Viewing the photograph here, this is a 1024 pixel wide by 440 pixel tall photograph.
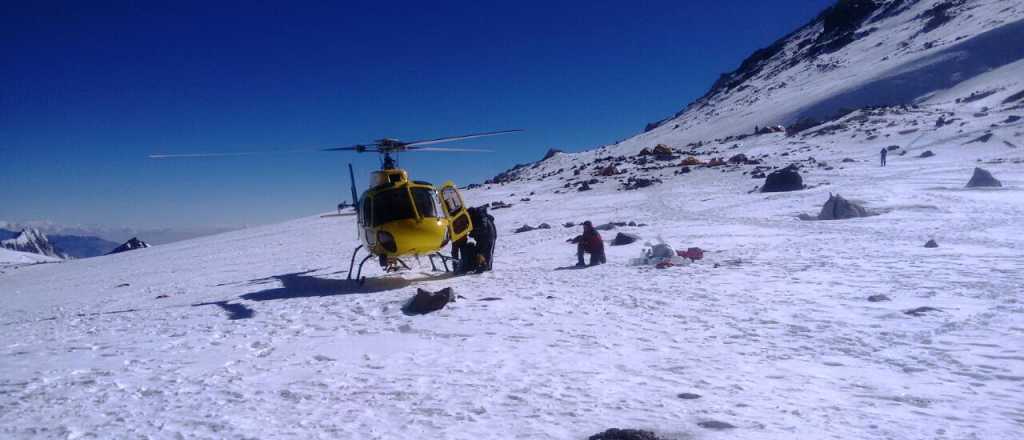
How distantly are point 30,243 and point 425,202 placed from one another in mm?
97749

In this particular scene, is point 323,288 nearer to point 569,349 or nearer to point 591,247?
point 591,247

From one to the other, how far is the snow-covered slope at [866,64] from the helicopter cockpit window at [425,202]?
194ft

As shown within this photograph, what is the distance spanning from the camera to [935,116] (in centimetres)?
4834

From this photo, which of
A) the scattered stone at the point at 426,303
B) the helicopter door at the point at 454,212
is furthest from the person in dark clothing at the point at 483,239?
the scattered stone at the point at 426,303

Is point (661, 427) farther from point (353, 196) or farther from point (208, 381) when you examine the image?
point (353, 196)

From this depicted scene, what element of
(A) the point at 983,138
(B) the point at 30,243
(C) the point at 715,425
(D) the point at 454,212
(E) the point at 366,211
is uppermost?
(B) the point at 30,243

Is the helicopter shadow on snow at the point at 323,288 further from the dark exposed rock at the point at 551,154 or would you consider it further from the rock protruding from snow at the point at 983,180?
the dark exposed rock at the point at 551,154

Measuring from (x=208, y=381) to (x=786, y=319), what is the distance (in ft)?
23.8

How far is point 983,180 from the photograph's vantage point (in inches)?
942

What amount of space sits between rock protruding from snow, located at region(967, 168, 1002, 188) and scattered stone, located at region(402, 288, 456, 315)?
23.7 m

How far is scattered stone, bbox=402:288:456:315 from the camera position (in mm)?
10000

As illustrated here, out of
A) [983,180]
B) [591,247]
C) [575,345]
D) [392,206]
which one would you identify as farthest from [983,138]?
[575,345]

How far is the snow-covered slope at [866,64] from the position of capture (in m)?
68.2

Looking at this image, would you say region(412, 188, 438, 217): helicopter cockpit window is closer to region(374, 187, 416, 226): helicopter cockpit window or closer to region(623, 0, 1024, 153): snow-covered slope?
region(374, 187, 416, 226): helicopter cockpit window
